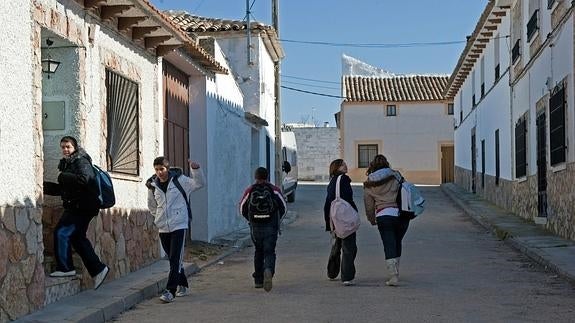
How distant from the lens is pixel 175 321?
26.3 ft

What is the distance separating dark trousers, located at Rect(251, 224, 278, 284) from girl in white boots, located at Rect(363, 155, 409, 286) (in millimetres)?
1356

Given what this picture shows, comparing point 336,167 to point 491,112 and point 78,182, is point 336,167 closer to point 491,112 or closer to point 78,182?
point 78,182

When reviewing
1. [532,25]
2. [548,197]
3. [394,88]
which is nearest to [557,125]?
[548,197]

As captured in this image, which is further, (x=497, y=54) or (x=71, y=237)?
(x=497, y=54)

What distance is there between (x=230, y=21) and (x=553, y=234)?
12502 millimetres

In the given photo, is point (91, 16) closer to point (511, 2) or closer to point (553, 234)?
point (553, 234)

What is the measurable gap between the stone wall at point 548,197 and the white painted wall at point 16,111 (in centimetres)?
984

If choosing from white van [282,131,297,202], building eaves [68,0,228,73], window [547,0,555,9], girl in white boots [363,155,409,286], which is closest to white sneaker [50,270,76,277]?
building eaves [68,0,228,73]

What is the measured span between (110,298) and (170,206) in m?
1.24

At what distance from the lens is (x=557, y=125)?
51.3ft

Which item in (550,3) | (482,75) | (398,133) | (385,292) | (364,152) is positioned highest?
(550,3)

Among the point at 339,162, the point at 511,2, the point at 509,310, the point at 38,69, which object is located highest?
the point at 511,2

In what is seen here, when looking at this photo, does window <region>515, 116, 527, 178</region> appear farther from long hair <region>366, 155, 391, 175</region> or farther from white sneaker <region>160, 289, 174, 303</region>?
white sneaker <region>160, 289, 174, 303</region>

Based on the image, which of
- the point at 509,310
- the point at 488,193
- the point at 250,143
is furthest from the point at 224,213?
the point at 488,193
